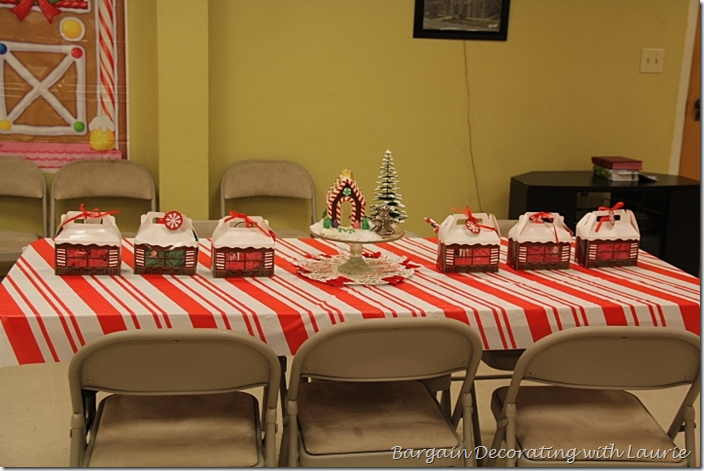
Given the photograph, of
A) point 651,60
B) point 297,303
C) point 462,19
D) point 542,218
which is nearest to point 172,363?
point 297,303

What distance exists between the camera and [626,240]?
8.96 ft

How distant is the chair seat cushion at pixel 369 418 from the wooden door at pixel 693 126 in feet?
10.9

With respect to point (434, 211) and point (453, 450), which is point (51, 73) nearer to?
point (434, 211)

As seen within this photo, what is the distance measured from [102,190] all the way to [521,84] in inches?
93.8

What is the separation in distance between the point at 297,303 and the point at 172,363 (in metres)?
0.43

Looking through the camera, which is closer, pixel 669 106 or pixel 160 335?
pixel 160 335

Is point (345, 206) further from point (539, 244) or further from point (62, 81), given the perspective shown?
point (62, 81)

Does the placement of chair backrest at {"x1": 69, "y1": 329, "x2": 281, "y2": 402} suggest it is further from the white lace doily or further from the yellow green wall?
the yellow green wall

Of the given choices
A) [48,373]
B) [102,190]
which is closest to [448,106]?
[102,190]

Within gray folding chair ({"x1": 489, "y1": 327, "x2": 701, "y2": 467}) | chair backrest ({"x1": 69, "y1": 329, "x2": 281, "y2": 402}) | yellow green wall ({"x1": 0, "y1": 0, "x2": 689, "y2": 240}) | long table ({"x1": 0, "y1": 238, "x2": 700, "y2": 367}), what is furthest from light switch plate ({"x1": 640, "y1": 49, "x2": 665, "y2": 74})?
chair backrest ({"x1": 69, "y1": 329, "x2": 281, "y2": 402})

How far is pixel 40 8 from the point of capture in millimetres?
4176

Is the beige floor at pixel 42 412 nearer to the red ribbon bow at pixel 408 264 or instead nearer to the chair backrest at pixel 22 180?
the red ribbon bow at pixel 408 264

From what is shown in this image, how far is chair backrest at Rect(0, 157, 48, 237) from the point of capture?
13.9 ft

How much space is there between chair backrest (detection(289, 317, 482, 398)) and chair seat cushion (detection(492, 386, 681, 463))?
26 cm
